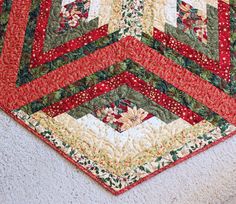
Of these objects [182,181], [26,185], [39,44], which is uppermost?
[39,44]

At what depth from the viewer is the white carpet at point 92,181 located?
53.0 inches

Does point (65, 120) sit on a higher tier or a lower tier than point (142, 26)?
lower

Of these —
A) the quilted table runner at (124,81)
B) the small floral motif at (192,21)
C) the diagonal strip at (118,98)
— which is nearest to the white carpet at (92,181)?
the quilted table runner at (124,81)

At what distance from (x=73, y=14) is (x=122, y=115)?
39 cm

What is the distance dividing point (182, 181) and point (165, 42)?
43 centimetres

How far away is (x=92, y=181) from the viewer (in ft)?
4.56

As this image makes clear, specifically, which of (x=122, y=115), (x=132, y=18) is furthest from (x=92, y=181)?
(x=132, y=18)

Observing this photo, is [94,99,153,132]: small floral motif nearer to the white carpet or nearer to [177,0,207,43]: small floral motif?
the white carpet

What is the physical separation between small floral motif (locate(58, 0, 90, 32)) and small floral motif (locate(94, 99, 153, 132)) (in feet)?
1.03

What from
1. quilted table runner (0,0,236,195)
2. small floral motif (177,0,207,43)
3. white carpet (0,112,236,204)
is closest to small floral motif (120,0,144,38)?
quilted table runner (0,0,236,195)

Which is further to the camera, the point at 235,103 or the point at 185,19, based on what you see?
the point at 185,19

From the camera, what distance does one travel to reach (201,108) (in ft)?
4.64

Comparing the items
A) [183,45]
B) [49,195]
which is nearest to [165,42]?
[183,45]

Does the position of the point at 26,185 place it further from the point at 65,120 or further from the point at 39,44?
the point at 39,44
